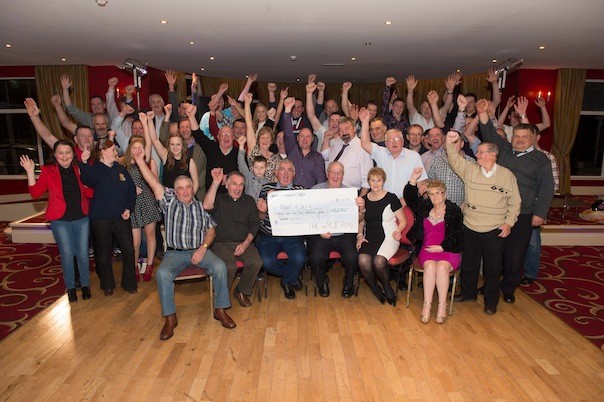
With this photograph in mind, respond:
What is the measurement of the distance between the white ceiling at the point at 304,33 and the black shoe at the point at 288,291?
3.11 meters

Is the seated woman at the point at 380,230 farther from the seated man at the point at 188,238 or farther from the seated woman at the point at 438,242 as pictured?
the seated man at the point at 188,238

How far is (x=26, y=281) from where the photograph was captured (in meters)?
5.64

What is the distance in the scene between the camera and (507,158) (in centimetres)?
479

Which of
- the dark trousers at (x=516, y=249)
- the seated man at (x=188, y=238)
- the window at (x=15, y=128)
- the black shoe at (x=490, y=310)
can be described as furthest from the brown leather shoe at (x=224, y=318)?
the window at (x=15, y=128)

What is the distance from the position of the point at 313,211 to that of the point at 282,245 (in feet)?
1.77

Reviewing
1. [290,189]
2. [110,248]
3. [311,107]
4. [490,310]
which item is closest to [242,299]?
[290,189]

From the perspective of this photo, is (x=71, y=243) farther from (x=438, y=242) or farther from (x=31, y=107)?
(x=438, y=242)

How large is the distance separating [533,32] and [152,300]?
6137mm

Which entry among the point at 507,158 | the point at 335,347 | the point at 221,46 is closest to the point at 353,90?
the point at 221,46

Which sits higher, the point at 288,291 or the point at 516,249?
the point at 516,249

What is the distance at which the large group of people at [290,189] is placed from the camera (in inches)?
177

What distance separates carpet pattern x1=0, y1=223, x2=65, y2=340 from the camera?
4.69 metres

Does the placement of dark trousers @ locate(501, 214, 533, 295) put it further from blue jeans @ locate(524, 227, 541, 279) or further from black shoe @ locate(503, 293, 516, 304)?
blue jeans @ locate(524, 227, 541, 279)

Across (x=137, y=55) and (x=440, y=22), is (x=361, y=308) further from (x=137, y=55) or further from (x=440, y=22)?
(x=137, y=55)
